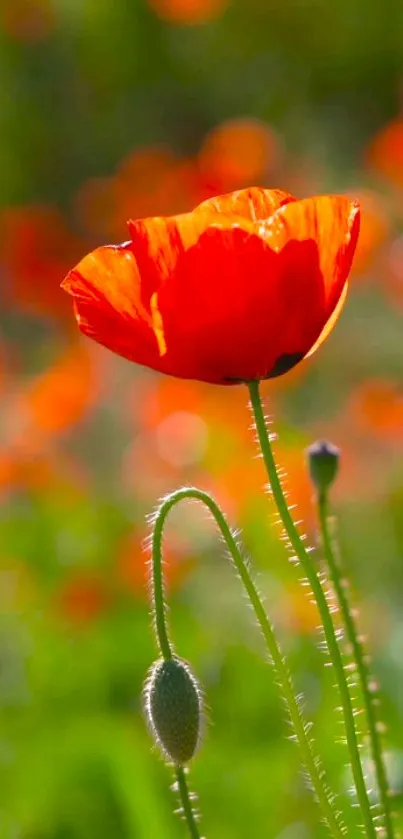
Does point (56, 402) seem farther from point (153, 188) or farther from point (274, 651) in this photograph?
point (274, 651)

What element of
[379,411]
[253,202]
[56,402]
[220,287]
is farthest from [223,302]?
[56,402]

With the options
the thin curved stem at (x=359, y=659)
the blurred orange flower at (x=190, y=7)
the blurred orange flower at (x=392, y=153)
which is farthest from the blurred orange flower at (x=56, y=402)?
the thin curved stem at (x=359, y=659)

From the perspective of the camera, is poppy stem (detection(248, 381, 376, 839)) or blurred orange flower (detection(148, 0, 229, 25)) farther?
blurred orange flower (detection(148, 0, 229, 25))

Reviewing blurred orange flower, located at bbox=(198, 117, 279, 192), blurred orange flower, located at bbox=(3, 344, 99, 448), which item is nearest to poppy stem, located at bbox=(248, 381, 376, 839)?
blurred orange flower, located at bbox=(3, 344, 99, 448)

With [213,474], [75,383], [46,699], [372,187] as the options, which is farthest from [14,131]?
[46,699]

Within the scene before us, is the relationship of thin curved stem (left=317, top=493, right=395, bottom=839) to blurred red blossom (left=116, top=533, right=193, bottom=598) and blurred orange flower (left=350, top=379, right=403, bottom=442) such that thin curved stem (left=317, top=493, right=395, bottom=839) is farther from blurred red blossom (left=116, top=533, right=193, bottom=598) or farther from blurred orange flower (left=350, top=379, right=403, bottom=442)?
blurred orange flower (left=350, top=379, right=403, bottom=442)

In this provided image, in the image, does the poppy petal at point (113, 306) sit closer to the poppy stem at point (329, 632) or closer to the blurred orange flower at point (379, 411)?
the poppy stem at point (329, 632)
